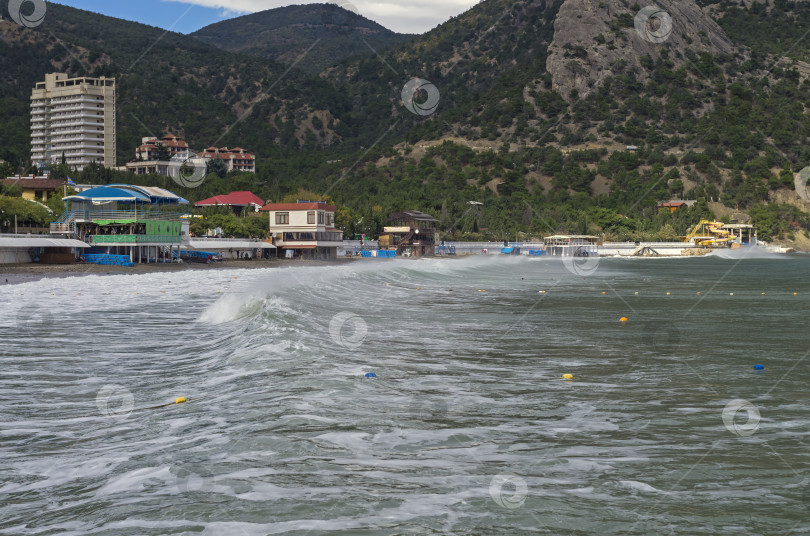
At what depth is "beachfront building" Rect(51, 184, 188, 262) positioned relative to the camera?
261ft

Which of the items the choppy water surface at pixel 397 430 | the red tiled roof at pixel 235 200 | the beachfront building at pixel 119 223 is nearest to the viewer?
the choppy water surface at pixel 397 430

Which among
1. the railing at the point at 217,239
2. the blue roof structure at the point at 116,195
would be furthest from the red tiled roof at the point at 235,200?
the blue roof structure at the point at 116,195

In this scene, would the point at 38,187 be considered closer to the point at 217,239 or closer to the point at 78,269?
the point at 217,239

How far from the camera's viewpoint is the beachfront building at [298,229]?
10988 cm

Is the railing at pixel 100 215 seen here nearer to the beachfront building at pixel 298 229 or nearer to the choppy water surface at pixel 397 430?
the beachfront building at pixel 298 229

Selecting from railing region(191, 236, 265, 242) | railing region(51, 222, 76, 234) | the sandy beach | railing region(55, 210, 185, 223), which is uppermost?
railing region(55, 210, 185, 223)

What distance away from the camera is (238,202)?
139625 mm

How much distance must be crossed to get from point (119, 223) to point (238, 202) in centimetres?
5907

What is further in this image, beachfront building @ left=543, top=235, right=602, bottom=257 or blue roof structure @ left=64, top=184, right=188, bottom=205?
beachfront building @ left=543, top=235, right=602, bottom=257

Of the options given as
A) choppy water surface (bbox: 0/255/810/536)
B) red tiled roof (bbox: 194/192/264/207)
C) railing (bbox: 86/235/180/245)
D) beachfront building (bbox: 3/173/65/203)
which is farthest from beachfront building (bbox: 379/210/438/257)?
choppy water surface (bbox: 0/255/810/536)

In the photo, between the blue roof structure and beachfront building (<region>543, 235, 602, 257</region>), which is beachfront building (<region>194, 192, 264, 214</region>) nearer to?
the blue roof structure

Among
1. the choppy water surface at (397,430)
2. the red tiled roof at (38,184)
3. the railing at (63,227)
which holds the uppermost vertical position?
the red tiled roof at (38,184)

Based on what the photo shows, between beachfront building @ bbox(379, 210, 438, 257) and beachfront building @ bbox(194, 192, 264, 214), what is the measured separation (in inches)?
934

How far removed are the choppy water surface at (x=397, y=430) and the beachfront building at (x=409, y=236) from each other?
354ft
